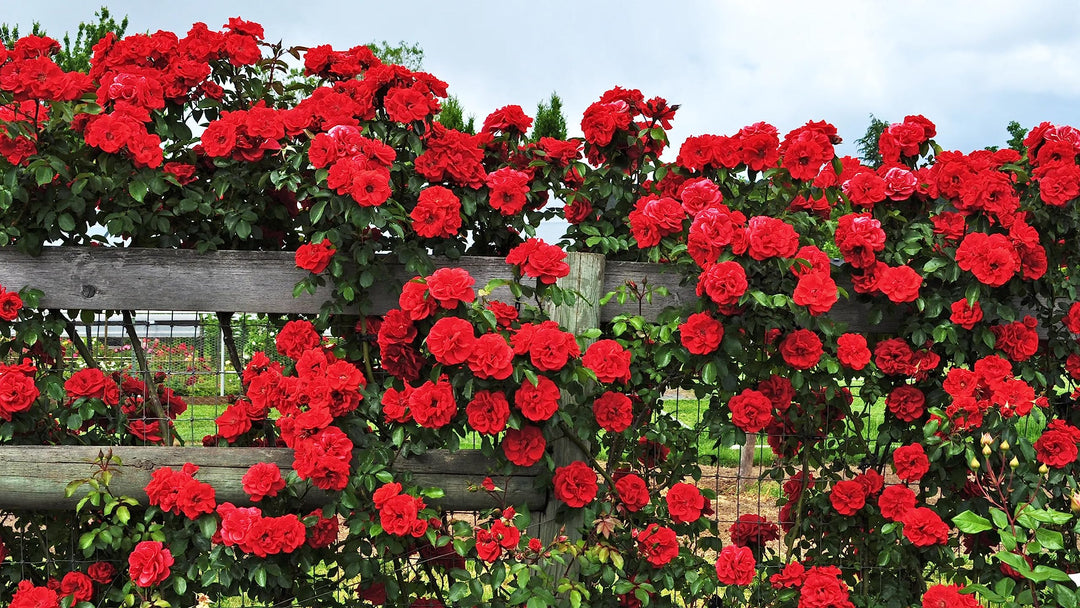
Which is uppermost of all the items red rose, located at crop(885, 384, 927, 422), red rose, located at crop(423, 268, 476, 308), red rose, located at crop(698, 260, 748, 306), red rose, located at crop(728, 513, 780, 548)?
red rose, located at crop(698, 260, 748, 306)

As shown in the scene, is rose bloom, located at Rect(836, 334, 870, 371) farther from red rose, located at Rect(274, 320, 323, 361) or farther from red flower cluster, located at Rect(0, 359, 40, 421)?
red flower cluster, located at Rect(0, 359, 40, 421)

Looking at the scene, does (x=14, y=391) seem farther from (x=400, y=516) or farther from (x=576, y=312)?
(x=576, y=312)

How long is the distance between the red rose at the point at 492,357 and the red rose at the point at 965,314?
4.78 feet

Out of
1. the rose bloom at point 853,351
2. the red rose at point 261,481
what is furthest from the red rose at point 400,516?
the rose bloom at point 853,351

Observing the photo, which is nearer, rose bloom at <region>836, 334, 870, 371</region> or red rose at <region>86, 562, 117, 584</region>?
rose bloom at <region>836, 334, 870, 371</region>

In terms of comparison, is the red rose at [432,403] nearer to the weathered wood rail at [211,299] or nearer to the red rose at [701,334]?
the weathered wood rail at [211,299]

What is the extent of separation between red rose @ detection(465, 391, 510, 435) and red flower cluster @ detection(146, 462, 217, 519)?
0.90 meters

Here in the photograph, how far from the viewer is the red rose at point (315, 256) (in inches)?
112

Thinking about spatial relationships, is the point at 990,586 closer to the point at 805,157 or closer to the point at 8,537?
the point at 805,157

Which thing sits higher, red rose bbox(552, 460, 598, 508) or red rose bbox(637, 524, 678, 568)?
red rose bbox(552, 460, 598, 508)

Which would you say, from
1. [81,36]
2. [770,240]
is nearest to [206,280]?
[770,240]

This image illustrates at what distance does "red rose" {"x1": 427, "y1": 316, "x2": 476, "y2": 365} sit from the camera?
2.54 meters

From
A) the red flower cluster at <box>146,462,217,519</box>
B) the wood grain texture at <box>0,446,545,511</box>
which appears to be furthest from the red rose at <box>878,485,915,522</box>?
the red flower cluster at <box>146,462,217,519</box>

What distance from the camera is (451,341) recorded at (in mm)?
2529
